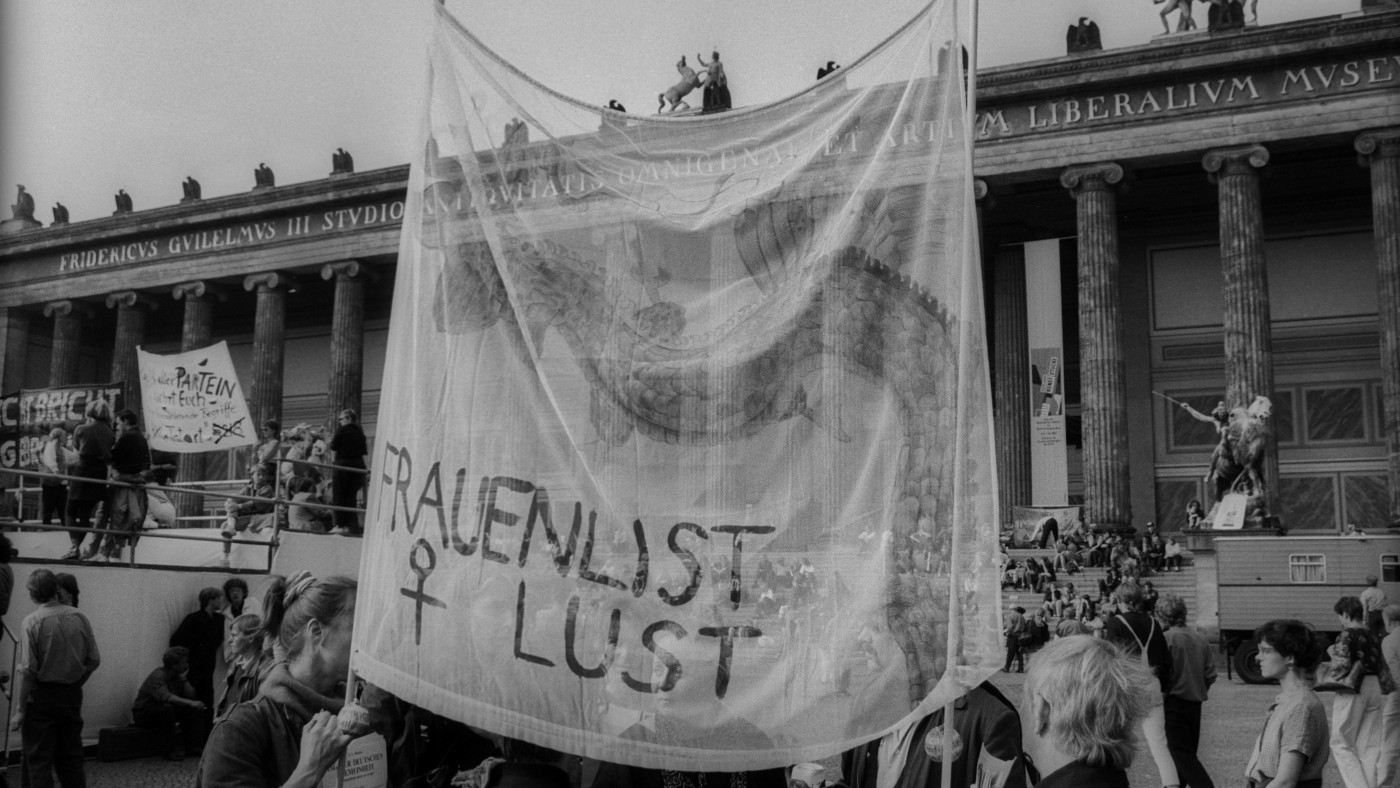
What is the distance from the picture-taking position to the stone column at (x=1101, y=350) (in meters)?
27.2

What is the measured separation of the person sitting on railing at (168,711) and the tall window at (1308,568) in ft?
51.7

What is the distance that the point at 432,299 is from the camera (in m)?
4.00

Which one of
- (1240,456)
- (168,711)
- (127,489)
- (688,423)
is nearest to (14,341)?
(127,489)

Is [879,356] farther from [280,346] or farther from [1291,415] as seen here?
[280,346]

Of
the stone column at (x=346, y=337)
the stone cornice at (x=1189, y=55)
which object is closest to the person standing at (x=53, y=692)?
the stone cornice at (x=1189, y=55)

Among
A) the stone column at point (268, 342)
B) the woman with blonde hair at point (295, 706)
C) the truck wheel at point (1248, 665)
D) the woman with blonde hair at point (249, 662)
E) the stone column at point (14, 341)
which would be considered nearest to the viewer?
the woman with blonde hair at point (295, 706)

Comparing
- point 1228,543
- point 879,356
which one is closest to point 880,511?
point 879,356

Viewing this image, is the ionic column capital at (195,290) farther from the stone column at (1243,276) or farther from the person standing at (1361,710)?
the person standing at (1361,710)

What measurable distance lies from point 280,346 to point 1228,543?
87.4 feet

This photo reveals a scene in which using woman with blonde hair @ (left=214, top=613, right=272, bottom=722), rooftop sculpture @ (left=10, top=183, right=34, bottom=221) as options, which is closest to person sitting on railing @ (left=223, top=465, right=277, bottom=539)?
woman with blonde hair @ (left=214, top=613, right=272, bottom=722)

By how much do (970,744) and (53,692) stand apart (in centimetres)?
571

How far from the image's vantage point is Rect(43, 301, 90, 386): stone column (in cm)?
4047

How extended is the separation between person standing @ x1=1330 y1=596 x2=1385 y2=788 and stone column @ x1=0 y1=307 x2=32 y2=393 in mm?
42594

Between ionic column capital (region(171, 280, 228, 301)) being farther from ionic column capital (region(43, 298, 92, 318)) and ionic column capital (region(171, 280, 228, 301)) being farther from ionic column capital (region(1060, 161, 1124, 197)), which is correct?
ionic column capital (region(1060, 161, 1124, 197))
